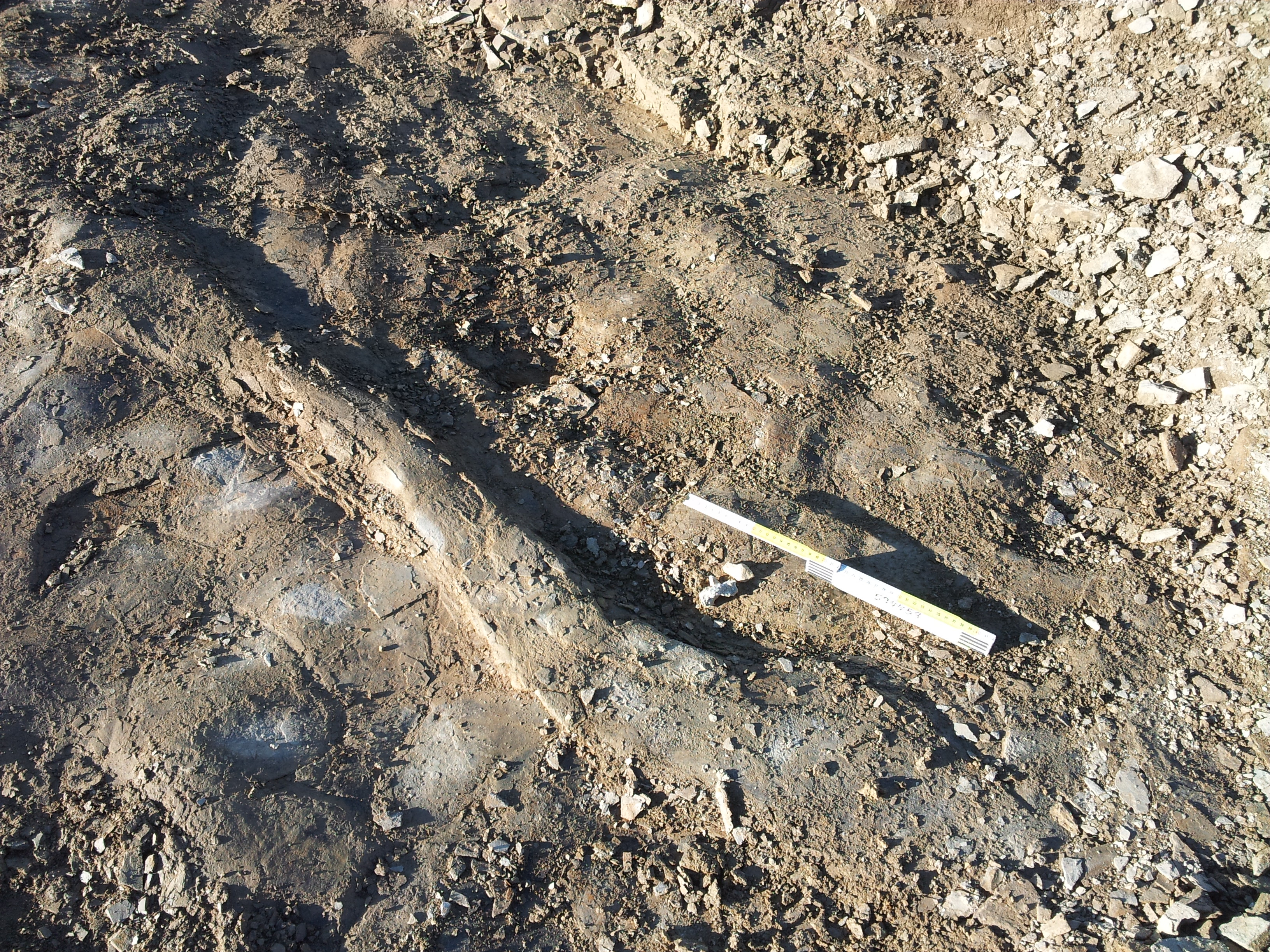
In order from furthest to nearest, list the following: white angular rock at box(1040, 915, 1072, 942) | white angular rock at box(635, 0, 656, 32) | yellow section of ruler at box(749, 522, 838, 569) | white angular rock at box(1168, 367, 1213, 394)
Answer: white angular rock at box(635, 0, 656, 32), white angular rock at box(1168, 367, 1213, 394), yellow section of ruler at box(749, 522, 838, 569), white angular rock at box(1040, 915, 1072, 942)

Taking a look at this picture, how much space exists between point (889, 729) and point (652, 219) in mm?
3136

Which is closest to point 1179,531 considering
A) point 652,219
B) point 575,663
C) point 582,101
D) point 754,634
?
point 754,634

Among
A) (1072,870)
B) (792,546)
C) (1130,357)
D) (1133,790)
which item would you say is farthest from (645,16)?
(1072,870)

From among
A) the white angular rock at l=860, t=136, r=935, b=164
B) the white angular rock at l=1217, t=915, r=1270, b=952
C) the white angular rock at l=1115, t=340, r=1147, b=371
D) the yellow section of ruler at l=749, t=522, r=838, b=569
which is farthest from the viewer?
the white angular rock at l=860, t=136, r=935, b=164

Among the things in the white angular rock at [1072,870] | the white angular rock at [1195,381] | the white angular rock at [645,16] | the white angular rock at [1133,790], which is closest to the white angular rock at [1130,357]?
the white angular rock at [1195,381]

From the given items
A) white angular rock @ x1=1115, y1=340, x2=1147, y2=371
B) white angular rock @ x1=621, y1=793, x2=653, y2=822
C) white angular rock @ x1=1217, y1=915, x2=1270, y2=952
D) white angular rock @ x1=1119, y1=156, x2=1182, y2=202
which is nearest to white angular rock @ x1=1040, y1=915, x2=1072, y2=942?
white angular rock @ x1=1217, y1=915, x2=1270, y2=952

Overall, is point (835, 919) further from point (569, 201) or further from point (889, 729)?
point (569, 201)

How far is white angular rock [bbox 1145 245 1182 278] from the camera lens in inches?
162

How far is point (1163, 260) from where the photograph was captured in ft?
13.6

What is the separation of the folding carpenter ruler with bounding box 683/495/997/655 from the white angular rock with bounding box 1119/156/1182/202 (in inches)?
104

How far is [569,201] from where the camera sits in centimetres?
492

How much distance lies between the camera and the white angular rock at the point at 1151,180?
423cm

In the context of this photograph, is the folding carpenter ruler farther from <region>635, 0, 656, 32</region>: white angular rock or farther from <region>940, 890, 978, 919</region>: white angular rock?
<region>635, 0, 656, 32</region>: white angular rock

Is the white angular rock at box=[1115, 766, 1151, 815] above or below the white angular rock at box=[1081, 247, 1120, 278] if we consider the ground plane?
below
